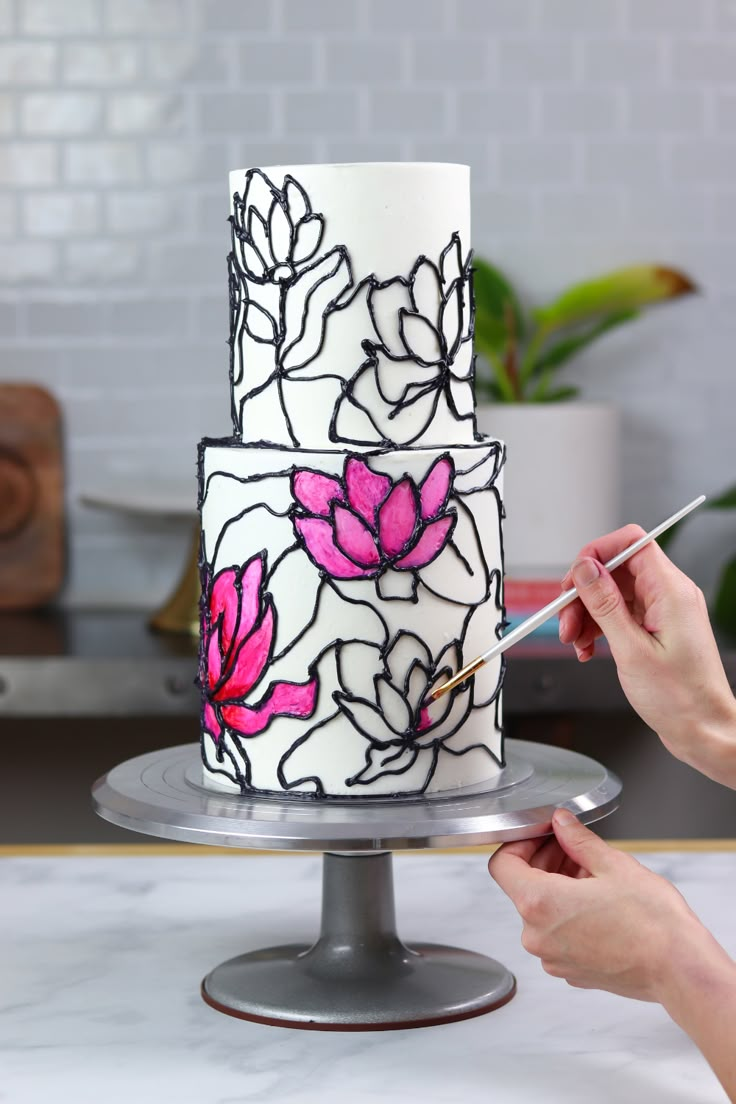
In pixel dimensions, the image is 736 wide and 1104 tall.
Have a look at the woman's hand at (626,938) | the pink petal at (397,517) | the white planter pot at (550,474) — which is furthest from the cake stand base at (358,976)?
the white planter pot at (550,474)

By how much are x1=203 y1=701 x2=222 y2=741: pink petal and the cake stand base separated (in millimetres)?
114

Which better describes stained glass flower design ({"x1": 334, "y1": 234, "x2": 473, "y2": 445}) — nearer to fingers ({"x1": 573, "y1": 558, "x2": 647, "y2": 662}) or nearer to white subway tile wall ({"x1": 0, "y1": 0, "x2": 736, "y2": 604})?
fingers ({"x1": 573, "y1": 558, "x2": 647, "y2": 662})

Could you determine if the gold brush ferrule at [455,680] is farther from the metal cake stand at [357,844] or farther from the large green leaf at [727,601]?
the large green leaf at [727,601]

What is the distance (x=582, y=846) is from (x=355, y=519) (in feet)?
0.83

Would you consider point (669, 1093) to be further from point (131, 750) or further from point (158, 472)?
point (158, 472)

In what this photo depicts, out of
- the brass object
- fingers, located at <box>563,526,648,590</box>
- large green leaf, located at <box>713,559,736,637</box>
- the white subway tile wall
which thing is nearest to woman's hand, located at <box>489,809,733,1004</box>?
fingers, located at <box>563,526,648,590</box>

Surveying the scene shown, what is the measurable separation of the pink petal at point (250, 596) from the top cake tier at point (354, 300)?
90mm

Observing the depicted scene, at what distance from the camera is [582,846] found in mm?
945

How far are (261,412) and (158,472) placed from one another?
1.80 metres

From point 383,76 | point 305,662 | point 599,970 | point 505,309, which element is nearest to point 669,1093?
point 599,970

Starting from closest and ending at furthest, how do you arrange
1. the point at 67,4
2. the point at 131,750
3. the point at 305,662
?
the point at 305,662
the point at 131,750
the point at 67,4

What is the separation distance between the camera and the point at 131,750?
2387 millimetres

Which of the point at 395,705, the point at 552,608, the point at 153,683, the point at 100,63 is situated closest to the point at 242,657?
the point at 395,705

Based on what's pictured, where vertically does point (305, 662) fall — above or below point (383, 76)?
below
